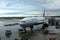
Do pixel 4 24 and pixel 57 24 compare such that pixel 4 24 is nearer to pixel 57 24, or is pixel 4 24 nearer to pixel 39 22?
pixel 39 22

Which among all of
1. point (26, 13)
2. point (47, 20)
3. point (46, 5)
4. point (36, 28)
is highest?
point (46, 5)

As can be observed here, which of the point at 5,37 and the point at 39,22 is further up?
the point at 39,22

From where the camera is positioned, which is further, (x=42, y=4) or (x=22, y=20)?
(x=42, y=4)

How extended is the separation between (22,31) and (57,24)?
1.65ft

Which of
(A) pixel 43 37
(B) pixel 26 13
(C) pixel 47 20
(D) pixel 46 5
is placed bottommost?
(A) pixel 43 37

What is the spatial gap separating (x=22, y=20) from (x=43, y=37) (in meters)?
0.37

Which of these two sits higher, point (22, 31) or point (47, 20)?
point (47, 20)

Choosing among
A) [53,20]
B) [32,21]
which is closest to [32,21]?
[32,21]

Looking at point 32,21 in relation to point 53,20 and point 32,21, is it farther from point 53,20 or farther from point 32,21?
point 53,20

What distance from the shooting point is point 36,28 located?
157cm

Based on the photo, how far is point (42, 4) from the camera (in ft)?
5.24

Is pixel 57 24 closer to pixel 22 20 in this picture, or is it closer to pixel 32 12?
pixel 32 12

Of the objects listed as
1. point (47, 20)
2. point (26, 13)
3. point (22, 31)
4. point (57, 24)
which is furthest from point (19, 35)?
point (57, 24)

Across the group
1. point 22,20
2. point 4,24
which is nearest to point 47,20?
point 22,20
